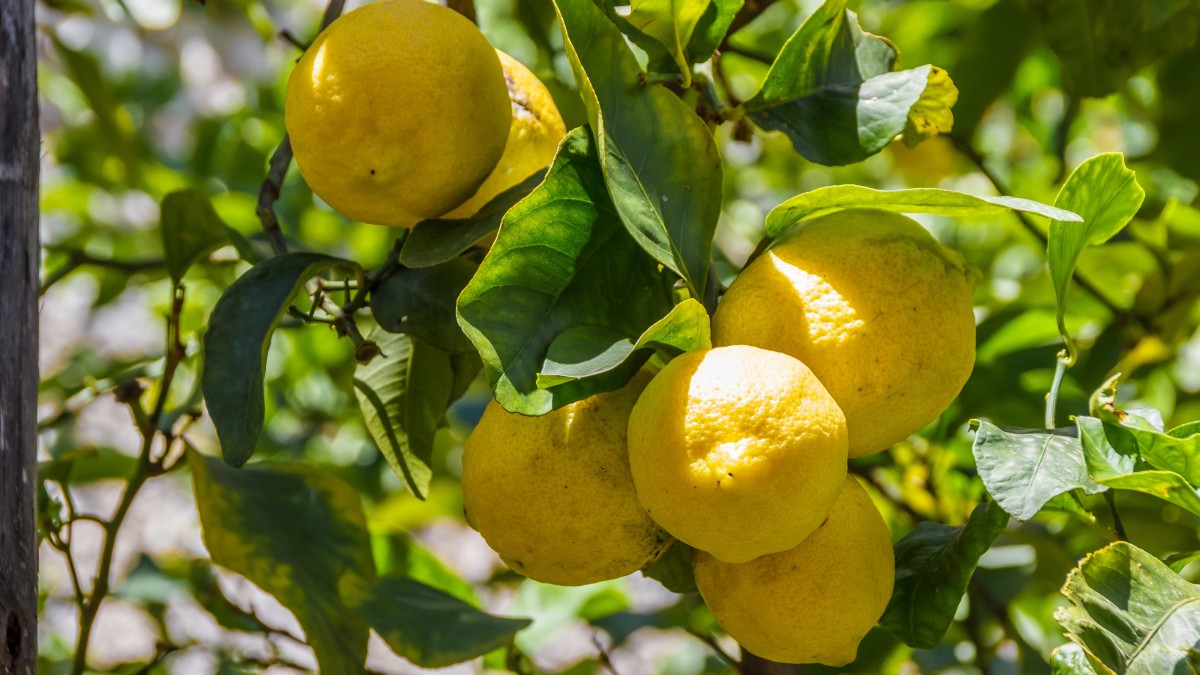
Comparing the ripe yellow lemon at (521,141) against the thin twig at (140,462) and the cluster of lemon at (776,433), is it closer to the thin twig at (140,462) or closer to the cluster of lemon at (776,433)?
the cluster of lemon at (776,433)

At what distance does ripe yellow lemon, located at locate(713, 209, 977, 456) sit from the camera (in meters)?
0.57

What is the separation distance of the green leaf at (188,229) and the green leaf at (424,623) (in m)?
0.29

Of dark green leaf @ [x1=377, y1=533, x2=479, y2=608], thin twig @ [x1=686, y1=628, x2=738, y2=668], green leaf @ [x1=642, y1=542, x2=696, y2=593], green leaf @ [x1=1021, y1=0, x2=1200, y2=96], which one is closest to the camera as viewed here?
green leaf @ [x1=642, y1=542, x2=696, y2=593]

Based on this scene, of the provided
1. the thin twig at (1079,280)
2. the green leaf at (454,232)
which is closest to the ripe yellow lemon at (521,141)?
the green leaf at (454,232)

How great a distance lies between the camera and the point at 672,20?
24.7 inches

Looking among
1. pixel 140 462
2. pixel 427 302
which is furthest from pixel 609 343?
pixel 140 462

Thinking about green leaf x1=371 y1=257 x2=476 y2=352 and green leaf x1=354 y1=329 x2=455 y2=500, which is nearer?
green leaf x1=371 y1=257 x2=476 y2=352

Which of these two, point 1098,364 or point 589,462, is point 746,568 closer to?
point 589,462

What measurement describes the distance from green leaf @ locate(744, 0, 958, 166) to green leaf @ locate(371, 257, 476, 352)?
214mm

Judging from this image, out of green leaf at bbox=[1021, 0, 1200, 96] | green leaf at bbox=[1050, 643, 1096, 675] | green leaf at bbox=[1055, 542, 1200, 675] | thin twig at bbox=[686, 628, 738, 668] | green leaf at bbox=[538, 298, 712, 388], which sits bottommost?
thin twig at bbox=[686, 628, 738, 668]

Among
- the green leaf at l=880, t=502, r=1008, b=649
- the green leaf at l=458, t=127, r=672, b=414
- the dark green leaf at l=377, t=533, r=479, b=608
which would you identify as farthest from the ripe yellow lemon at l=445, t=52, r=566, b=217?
the dark green leaf at l=377, t=533, r=479, b=608

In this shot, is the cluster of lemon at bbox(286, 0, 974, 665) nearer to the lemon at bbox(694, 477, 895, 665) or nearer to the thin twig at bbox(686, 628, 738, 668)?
the lemon at bbox(694, 477, 895, 665)

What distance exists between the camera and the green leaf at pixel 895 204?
1.76ft

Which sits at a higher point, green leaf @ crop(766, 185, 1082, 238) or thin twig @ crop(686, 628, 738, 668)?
green leaf @ crop(766, 185, 1082, 238)
